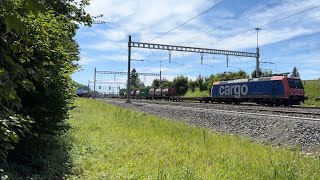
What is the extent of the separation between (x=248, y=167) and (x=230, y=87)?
39.2 meters

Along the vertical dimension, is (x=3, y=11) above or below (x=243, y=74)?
below

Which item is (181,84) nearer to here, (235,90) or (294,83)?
(235,90)

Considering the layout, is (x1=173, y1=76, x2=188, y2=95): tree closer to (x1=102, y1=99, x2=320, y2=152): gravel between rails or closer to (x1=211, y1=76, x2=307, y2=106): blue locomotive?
(x1=211, y1=76, x2=307, y2=106): blue locomotive

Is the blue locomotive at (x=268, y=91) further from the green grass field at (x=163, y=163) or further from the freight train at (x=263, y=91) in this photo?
the green grass field at (x=163, y=163)

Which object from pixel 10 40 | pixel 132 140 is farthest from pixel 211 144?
pixel 10 40

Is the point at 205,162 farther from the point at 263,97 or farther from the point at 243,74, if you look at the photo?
the point at 243,74

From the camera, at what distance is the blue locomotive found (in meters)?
35.1

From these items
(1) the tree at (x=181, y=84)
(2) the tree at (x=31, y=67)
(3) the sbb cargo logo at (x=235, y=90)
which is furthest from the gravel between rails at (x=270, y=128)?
(1) the tree at (x=181, y=84)

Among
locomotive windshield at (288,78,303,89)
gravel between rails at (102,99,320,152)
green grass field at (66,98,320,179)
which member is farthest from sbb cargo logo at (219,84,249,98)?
green grass field at (66,98,320,179)

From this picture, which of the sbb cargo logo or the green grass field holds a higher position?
the sbb cargo logo

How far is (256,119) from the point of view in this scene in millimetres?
18406

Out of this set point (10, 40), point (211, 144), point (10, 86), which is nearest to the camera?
point (10, 86)

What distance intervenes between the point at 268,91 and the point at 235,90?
7.44 meters

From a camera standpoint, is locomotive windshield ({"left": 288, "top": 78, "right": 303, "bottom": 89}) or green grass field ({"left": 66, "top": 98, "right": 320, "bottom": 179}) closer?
green grass field ({"left": 66, "top": 98, "right": 320, "bottom": 179})
